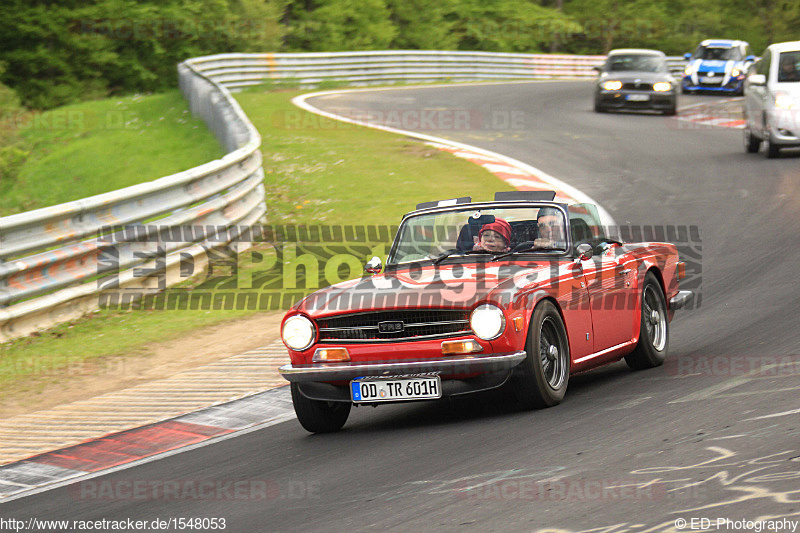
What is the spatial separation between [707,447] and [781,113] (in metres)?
13.0

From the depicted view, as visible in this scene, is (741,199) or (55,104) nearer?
(741,199)

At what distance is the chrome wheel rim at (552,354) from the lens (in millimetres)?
6961

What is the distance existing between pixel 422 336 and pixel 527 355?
0.65 meters

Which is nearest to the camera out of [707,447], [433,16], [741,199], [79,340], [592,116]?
[707,447]

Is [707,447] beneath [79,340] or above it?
above

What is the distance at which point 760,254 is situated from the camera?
39.5ft

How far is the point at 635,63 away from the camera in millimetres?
27109

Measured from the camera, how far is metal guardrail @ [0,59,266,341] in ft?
31.7

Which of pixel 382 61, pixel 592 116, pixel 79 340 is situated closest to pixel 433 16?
pixel 382 61

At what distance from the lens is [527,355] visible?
21.9 feet

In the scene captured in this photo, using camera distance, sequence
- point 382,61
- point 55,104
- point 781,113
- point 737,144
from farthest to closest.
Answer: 1. point 55,104
2. point 382,61
3. point 737,144
4. point 781,113

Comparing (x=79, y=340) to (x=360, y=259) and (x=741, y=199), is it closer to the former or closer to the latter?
(x=360, y=259)

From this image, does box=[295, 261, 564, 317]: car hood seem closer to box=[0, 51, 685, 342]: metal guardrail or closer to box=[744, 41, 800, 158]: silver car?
box=[0, 51, 685, 342]: metal guardrail

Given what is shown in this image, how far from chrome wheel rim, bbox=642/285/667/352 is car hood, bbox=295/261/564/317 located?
1368mm
